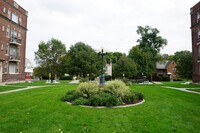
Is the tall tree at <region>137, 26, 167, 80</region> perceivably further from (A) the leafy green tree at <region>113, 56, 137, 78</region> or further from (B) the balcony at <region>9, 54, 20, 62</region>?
(B) the balcony at <region>9, 54, 20, 62</region>

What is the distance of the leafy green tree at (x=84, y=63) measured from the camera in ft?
126

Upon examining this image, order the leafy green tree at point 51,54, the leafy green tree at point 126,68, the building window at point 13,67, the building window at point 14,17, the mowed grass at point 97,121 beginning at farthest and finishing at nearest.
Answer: the leafy green tree at point 126,68 < the leafy green tree at point 51,54 < the building window at point 14,17 < the building window at point 13,67 < the mowed grass at point 97,121

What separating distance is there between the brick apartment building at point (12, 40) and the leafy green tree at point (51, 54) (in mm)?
5415

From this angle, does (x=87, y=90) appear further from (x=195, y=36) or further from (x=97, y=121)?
(x=195, y=36)

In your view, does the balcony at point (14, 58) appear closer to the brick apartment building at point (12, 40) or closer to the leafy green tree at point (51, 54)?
the brick apartment building at point (12, 40)

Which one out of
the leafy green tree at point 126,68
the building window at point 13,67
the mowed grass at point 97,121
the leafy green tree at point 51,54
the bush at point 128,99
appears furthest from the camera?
the leafy green tree at point 126,68

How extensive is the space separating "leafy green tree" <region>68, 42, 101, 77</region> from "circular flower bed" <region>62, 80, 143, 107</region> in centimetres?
2804

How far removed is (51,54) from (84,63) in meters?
7.70

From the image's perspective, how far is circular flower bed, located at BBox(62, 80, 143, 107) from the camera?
860 centimetres

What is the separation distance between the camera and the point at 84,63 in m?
38.2

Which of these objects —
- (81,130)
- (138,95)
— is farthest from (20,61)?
(81,130)

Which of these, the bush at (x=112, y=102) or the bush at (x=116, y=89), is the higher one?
the bush at (x=116, y=89)

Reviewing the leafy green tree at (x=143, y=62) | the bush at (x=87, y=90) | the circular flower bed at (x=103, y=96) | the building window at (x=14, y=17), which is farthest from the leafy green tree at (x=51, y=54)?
the circular flower bed at (x=103, y=96)

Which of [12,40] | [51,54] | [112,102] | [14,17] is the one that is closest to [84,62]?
[51,54]
